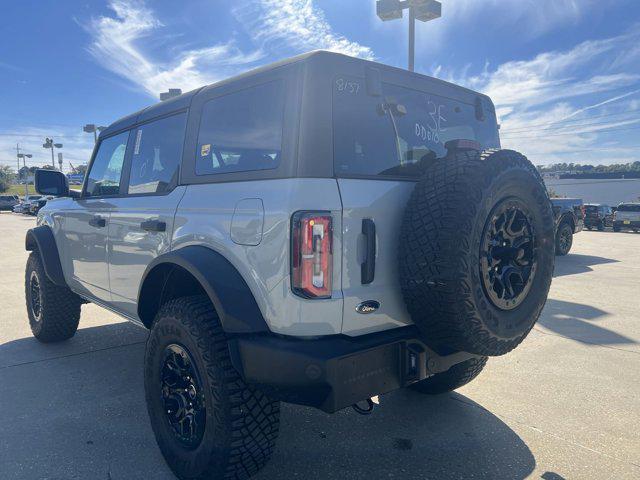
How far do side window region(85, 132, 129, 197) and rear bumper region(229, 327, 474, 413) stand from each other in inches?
80.6

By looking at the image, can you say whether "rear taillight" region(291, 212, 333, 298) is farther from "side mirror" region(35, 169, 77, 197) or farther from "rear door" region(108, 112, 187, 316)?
"side mirror" region(35, 169, 77, 197)

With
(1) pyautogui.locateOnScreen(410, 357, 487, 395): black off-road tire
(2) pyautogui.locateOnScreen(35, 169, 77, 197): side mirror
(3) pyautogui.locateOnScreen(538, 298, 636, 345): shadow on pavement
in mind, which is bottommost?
(3) pyautogui.locateOnScreen(538, 298, 636, 345): shadow on pavement

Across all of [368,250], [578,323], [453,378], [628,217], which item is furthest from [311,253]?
[628,217]

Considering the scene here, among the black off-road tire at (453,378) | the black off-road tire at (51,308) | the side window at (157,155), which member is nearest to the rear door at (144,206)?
the side window at (157,155)

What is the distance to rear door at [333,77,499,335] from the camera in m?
2.10

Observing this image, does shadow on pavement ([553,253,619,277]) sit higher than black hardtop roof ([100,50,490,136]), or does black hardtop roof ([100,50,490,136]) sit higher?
black hardtop roof ([100,50,490,136])

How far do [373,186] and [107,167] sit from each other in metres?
2.52

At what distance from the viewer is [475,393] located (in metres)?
3.59

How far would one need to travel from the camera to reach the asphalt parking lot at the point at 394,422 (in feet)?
8.50

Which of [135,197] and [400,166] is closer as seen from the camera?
[400,166]

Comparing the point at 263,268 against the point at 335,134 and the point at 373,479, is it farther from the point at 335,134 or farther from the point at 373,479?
the point at 373,479

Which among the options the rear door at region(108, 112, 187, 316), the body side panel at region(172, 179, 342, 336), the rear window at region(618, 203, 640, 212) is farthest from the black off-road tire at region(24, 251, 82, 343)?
the rear window at region(618, 203, 640, 212)

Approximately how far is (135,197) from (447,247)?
6.98ft

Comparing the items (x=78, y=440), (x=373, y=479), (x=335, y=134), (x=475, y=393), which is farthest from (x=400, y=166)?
(x=78, y=440)
